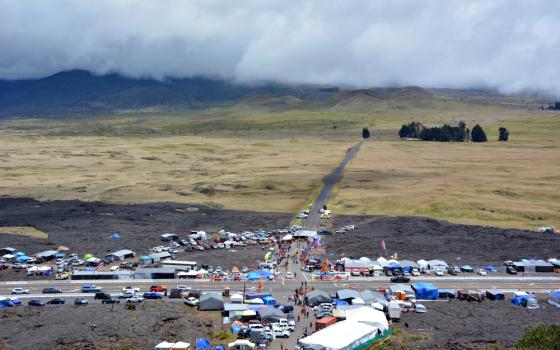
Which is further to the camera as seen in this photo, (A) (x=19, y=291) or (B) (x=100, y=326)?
(A) (x=19, y=291)

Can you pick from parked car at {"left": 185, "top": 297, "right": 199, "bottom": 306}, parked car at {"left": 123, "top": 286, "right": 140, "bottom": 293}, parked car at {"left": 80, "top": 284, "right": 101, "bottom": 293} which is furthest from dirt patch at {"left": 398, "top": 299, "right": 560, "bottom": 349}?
parked car at {"left": 80, "top": 284, "right": 101, "bottom": 293}

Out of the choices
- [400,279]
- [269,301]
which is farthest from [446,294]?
[269,301]

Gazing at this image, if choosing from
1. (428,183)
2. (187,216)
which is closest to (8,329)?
(187,216)

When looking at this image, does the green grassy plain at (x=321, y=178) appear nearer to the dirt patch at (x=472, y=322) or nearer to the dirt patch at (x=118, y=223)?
the dirt patch at (x=118, y=223)

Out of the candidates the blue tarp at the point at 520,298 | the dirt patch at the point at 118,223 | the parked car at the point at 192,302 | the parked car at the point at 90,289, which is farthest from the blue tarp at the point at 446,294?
the parked car at the point at 90,289

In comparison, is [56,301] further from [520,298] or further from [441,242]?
[441,242]

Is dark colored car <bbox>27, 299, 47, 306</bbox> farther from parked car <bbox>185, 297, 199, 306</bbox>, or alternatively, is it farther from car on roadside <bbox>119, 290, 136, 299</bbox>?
parked car <bbox>185, 297, 199, 306</bbox>
